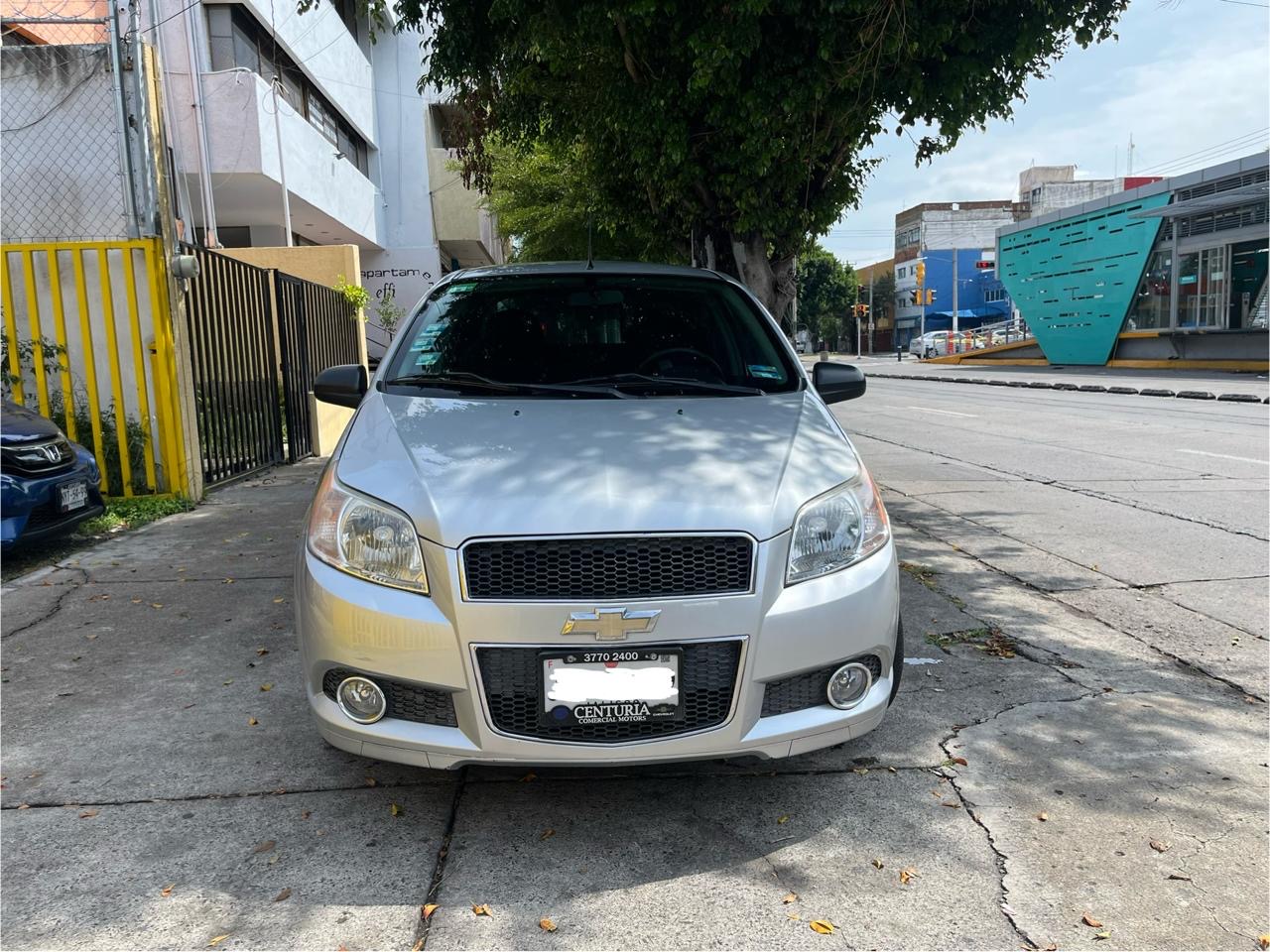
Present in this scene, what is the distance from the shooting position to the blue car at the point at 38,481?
18.1 ft

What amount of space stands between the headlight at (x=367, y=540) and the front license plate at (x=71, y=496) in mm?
4053

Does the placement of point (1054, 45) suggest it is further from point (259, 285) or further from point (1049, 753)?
point (259, 285)

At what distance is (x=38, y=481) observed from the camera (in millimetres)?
5711

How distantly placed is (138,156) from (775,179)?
5.11 meters

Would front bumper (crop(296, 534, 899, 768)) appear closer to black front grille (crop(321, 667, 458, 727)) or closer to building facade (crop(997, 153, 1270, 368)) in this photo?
black front grille (crop(321, 667, 458, 727))

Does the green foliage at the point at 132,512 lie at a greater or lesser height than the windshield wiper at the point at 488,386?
lesser

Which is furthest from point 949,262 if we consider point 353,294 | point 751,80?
point 751,80

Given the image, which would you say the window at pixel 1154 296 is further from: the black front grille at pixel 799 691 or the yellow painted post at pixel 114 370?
the black front grille at pixel 799 691

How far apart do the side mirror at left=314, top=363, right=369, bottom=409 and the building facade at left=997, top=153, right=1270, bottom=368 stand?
28.7m

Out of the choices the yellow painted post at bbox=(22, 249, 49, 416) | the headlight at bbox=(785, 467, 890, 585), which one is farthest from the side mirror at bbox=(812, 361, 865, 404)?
the yellow painted post at bbox=(22, 249, 49, 416)

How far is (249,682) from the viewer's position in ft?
12.9

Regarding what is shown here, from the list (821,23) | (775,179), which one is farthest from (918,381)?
(821,23)

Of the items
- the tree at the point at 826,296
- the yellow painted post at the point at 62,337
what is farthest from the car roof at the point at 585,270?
the tree at the point at 826,296

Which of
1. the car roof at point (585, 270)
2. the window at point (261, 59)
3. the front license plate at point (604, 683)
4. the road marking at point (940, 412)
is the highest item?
the window at point (261, 59)
